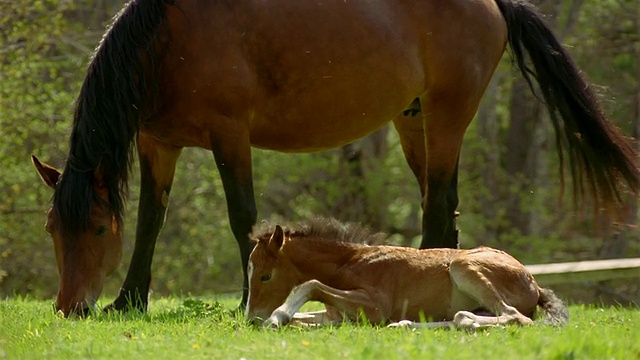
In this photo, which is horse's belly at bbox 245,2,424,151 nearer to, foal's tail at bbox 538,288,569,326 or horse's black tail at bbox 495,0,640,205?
horse's black tail at bbox 495,0,640,205

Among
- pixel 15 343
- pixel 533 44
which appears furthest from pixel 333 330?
pixel 533 44

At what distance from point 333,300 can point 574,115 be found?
Answer: 3.38 meters

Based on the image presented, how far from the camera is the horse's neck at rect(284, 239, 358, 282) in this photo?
6688mm

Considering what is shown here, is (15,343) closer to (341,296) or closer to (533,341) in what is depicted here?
(341,296)

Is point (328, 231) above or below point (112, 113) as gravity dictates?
below

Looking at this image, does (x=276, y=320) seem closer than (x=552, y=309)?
Yes

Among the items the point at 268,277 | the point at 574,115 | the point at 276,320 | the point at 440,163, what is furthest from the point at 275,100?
the point at 574,115

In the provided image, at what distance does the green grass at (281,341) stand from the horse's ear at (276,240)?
0.51 m

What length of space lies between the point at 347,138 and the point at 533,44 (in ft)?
6.21

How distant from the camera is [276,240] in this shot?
256 inches

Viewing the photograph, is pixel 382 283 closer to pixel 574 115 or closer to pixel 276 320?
pixel 276 320

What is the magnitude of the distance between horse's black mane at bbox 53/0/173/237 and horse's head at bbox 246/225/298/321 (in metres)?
1.17

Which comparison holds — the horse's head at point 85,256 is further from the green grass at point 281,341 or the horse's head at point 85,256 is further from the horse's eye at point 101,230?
the green grass at point 281,341

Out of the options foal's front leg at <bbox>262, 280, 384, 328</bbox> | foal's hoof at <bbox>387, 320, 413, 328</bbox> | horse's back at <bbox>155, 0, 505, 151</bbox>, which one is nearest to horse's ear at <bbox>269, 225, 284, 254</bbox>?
foal's front leg at <bbox>262, 280, 384, 328</bbox>
